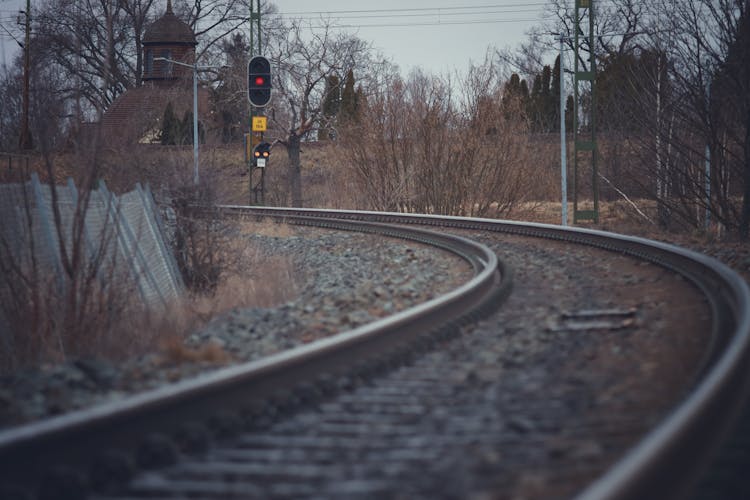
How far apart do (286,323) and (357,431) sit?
2924mm

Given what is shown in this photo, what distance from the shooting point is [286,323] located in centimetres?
632

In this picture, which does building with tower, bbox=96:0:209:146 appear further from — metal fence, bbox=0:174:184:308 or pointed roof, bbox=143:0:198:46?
metal fence, bbox=0:174:184:308

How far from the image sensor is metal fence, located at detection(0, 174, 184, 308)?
729cm

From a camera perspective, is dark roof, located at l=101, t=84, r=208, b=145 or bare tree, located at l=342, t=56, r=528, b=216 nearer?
bare tree, located at l=342, t=56, r=528, b=216

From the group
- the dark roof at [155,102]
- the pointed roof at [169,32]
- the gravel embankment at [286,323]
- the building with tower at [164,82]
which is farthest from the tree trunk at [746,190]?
the pointed roof at [169,32]

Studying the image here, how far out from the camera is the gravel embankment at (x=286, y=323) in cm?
428

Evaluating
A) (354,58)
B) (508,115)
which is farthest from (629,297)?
(354,58)

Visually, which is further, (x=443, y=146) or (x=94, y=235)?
(x=443, y=146)

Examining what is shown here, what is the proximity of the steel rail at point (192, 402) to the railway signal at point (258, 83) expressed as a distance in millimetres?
19510

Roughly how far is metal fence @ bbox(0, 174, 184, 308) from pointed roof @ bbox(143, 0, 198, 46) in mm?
52585

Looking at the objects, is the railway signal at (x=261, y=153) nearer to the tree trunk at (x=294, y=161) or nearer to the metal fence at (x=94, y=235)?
the tree trunk at (x=294, y=161)

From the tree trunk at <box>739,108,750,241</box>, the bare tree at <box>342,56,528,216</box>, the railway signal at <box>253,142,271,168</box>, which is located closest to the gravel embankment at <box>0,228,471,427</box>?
the tree trunk at <box>739,108,750,241</box>

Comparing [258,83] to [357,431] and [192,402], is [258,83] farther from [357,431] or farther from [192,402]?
[357,431]

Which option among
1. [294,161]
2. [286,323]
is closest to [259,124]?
[294,161]
